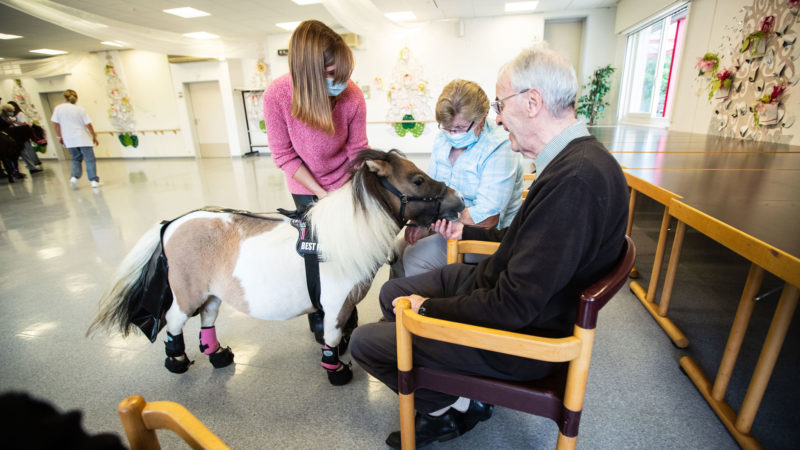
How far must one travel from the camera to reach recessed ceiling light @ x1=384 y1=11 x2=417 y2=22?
8825 millimetres

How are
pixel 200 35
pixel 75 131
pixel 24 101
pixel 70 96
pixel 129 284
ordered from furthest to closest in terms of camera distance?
pixel 24 101 < pixel 200 35 < pixel 75 131 < pixel 70 96 < pixel 129 284

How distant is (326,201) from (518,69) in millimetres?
883

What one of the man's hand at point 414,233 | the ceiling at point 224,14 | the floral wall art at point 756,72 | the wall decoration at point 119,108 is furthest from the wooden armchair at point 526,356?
the wall decoration at point 119,108

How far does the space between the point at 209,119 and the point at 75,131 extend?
18.5ft

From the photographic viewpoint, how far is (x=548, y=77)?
3.43 ft

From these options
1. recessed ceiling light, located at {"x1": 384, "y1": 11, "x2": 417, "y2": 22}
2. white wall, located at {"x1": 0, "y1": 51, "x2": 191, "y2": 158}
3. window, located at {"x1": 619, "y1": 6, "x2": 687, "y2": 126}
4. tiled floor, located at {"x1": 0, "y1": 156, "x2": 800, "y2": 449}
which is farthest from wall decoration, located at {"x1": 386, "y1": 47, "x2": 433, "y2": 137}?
tiled floor, located at {"x1": 0, "y1": 156, "x2": 800, "y2": 449}

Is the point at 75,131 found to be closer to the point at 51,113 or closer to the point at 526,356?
the point at 526,356

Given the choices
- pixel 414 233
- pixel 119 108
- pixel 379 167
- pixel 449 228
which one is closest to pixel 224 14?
pixel 119 108

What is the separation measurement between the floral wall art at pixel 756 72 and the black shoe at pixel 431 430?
476cm

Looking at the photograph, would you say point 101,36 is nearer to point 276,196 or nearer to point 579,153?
point 276,196

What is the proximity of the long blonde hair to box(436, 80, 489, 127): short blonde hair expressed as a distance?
524 mm

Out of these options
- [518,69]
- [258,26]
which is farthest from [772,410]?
[258,26]

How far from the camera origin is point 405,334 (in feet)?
3.37

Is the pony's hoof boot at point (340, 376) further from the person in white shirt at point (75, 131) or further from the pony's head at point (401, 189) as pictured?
the person in white shirt at point (75, 131)
